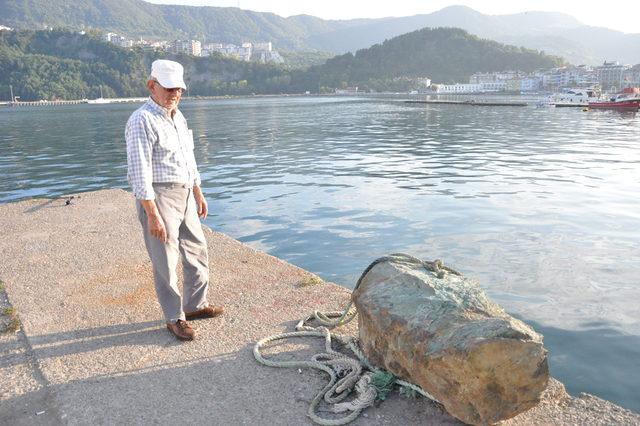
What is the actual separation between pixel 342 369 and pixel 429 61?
188 metres

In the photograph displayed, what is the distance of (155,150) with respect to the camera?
4.12 m

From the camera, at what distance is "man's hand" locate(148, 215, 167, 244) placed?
4020 millimetres

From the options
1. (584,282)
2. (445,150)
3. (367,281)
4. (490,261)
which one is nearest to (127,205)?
(490,261)

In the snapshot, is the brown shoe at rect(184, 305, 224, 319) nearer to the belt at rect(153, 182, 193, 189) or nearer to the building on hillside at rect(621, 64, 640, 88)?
the belt at rect(153, 182, 193, 189)

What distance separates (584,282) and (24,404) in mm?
6364

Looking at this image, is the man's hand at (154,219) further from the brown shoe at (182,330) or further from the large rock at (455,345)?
the large rock at (455,345)

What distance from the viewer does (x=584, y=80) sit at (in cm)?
14162

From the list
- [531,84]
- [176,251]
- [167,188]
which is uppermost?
[531,84]

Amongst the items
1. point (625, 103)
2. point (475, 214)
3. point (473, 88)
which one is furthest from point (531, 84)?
point (475, 214)

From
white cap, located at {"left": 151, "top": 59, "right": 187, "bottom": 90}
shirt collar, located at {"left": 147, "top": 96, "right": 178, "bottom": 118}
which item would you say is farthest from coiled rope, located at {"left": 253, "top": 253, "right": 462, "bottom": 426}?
white cap, located at {"left": 151, "top": 59, "right": 187, "bottom": 90}

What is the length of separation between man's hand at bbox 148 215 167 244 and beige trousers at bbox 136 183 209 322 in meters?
0.10

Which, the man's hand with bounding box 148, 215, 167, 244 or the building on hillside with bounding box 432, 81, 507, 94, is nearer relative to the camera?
the man's hand with bounding box 148, 215, 167, 244

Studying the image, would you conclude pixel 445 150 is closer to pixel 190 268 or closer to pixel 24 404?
pixel 190 268

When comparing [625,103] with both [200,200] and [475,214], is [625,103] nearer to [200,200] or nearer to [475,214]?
[475,214]
